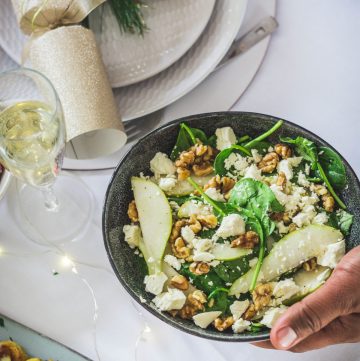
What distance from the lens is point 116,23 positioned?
1.19 m

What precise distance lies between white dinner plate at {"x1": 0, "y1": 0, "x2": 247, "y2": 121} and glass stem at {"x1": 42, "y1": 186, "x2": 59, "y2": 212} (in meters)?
0.20

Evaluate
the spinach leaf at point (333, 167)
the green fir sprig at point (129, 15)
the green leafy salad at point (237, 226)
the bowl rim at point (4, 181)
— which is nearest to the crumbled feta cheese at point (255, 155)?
the green leafy salad at point (237, 226)

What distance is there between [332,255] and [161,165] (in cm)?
31

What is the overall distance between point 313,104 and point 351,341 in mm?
438

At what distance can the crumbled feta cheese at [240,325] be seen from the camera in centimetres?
98

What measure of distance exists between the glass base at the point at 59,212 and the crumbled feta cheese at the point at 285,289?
1.25 ft

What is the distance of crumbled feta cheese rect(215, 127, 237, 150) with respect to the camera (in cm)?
108

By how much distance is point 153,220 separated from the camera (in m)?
1.04

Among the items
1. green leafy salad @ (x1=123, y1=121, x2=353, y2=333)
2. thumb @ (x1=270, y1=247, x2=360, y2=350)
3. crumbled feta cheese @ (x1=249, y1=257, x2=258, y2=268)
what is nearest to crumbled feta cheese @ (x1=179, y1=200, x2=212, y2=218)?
green leafy salad @ (x1=123, y1=121, x2=353, y2=333)

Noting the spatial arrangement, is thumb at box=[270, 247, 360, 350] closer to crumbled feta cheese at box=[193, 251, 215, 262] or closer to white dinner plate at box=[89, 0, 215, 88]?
crumbled feta cheese at box=[193, 251, 215, 262]

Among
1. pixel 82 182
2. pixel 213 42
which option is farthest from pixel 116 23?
pixel 82 182

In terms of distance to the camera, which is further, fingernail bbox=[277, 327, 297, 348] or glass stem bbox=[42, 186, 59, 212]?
glass stem bbox=[42, 186, 59, 212]

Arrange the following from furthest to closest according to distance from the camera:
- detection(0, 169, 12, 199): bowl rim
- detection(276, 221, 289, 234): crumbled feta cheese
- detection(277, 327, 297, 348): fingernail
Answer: detection(0, 169, 12, 199): bowl rim
detection(276, 221, 289, 234): crumbled feta cheese
detection(277, 327, 297, 348): fingernail

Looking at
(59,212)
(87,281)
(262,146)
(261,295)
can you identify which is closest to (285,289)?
(261,295)
